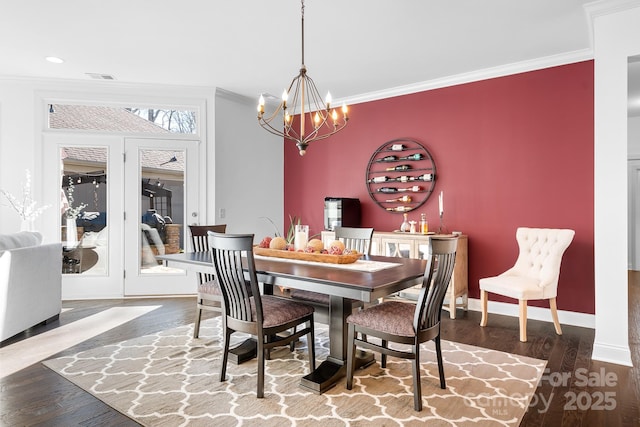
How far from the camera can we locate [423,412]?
2.23m

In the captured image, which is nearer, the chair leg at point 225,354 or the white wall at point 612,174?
the chair leg at point 225,354

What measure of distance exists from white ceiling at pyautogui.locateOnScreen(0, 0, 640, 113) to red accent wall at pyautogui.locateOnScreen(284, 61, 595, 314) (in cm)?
33

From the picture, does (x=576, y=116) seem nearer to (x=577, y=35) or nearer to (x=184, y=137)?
(x=577, y=35)

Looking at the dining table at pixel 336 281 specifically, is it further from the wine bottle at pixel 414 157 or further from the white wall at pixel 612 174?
the wine bottle at pixel 414 157

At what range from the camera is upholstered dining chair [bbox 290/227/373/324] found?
9.45 ft

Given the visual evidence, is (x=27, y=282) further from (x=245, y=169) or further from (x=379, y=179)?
(x=379, y=179)

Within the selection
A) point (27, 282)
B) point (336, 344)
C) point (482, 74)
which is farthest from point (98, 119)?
point (482, 74)

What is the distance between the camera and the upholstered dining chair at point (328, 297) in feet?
9.45

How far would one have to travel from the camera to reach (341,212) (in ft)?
16.6

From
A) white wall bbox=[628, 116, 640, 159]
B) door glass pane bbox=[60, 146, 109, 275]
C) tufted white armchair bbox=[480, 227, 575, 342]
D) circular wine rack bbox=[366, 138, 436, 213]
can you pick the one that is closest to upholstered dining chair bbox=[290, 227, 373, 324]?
tufted white armchair bbox=[480, 227, 575, 342]

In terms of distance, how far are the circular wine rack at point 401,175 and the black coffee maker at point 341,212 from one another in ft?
0.99

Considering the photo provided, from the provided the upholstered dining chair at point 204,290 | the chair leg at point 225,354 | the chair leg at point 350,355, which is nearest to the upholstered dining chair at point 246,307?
the chair leg at point 225,354

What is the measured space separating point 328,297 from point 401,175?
2.55 metres

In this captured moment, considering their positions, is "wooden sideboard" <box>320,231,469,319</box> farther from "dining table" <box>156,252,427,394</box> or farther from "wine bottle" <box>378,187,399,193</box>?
"dining table" <box>156,252,427,394</box>
